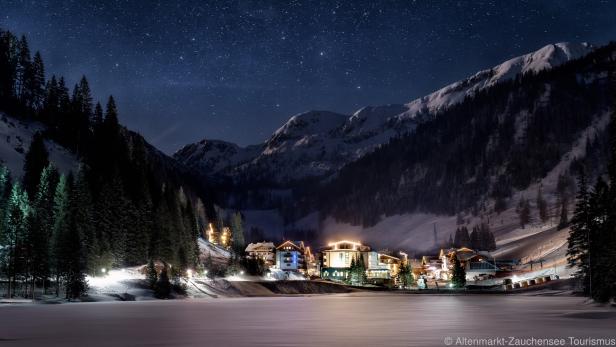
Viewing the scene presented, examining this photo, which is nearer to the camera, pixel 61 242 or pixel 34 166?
pixel 61 242

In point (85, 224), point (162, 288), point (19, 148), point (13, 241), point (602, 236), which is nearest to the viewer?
point (602, 236)

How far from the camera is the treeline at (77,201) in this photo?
85500 millimetres

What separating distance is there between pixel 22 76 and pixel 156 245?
347ft

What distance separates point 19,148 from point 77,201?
234 feet

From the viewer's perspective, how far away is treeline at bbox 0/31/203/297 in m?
85.5

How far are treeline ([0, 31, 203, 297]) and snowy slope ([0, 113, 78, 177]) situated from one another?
4.50 metres

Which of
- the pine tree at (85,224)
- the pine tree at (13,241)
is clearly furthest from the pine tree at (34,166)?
the pine tree at (13,241)

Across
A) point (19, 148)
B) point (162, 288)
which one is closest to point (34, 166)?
point (19, 148)

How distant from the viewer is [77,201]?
336ft

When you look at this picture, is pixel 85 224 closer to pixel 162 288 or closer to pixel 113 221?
pixel 113 221

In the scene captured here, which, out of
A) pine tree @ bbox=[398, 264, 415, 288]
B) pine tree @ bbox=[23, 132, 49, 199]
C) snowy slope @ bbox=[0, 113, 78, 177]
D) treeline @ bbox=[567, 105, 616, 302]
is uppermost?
snowy slope @ bbox=[0, 113, 78, 177]

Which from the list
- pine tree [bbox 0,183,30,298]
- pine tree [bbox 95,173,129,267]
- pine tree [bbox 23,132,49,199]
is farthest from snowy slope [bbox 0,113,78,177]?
pine tree [bbox 0,183,30,298]

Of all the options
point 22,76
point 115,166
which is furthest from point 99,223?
point 22,76

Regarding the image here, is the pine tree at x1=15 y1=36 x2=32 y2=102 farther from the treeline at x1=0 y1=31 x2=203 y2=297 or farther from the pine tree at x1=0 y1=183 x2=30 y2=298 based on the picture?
the pine tree at x1=0 y1=183 x2=30 y2=298
